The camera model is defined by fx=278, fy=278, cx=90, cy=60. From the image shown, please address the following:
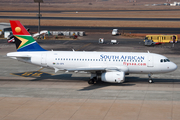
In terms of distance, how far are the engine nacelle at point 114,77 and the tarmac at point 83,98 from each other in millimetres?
1137

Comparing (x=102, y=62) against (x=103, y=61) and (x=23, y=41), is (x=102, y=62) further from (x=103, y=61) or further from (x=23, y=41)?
(x=23, y=41)

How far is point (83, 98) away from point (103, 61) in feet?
28.3

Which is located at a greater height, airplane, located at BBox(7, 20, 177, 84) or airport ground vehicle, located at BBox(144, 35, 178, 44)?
airport ground vehicle, located at BBox(144, 35, 178, 44)

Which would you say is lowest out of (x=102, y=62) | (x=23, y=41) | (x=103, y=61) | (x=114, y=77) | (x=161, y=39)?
(x=114, y=77)

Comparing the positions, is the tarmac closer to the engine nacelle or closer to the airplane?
the engine nacelle

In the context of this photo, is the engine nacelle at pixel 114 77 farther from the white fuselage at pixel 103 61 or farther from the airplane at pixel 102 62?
the white fuselage at pixel 103 61

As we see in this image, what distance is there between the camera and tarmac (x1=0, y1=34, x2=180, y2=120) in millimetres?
28125

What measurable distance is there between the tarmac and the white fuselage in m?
2.42

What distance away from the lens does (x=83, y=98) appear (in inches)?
1326

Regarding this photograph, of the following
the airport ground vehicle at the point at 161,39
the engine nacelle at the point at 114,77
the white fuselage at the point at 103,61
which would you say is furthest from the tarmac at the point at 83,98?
the airport ground vehicle at the point at 161,39

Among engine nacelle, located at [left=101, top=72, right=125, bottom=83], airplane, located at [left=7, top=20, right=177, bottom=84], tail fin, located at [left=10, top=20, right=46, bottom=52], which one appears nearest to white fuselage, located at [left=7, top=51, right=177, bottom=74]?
airplane, located at [left=7, top=20, right=177, bottom=84]

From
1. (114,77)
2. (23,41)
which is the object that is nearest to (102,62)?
(114,77)

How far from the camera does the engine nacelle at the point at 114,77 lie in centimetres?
3803

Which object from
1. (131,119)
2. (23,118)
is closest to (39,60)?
(23,118)
